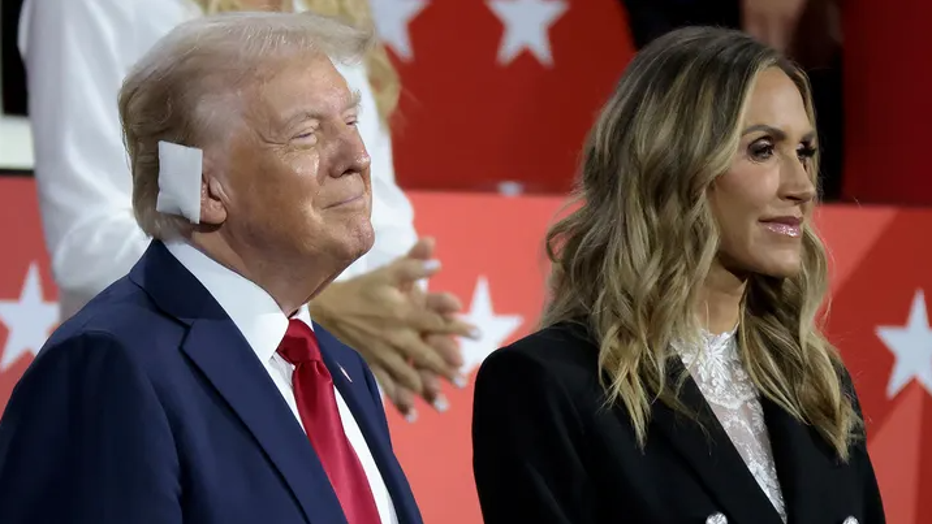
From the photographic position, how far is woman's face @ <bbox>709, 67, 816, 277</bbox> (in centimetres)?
214

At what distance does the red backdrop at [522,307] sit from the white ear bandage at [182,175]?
3.50 feet

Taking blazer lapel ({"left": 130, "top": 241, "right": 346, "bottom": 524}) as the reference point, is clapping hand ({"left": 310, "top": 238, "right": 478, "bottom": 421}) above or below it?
below

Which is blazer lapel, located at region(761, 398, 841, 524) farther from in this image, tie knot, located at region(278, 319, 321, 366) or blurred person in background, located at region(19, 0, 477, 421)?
tie knot, located at region(278, 319, 321, 366)

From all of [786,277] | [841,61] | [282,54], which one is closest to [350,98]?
[282,54]

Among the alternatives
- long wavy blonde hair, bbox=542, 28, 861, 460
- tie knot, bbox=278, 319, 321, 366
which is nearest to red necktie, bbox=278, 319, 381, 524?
tie knot, bbox=278, 319, 321, 366

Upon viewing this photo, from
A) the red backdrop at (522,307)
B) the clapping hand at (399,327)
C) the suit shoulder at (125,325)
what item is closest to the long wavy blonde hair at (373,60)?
the red backdrop at (522,307)

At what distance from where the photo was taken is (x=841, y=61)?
3742mm

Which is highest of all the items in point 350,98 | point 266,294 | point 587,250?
point 350,98

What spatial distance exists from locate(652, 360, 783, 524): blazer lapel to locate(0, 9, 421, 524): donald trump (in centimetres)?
49

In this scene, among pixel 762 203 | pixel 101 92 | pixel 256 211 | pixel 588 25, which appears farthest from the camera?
pixel 588 25

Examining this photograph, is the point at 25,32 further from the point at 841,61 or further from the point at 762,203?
the point at 841,61

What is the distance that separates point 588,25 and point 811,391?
1522mm

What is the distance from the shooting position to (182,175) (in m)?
1.55

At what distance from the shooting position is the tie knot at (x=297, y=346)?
64.6 inches
